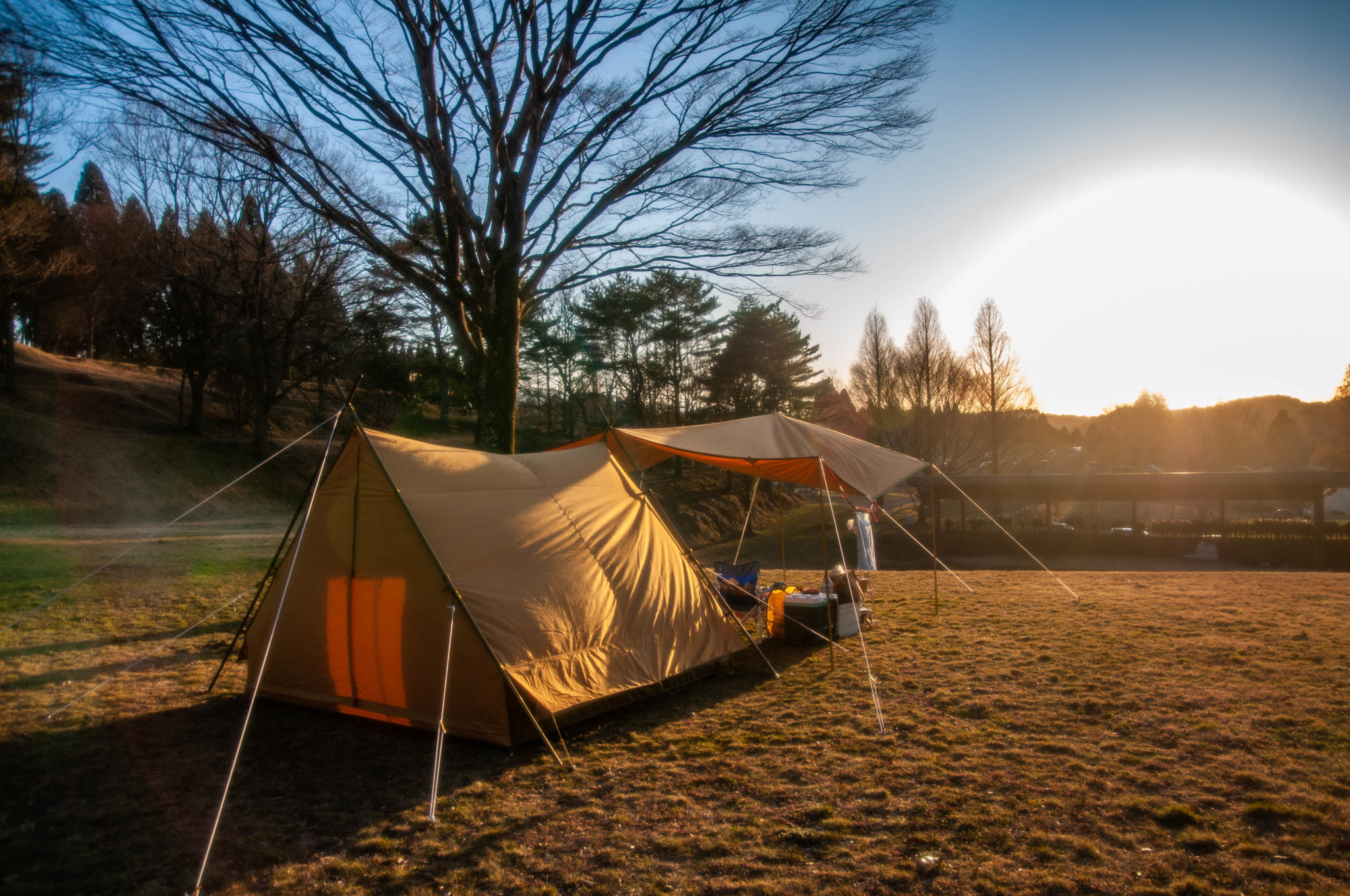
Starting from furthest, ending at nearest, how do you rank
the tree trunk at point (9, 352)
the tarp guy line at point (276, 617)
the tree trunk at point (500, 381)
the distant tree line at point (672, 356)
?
the distant tree line at point (672, 356)
the tree trunk at point (9, 352)
the tree trunk at point (500, 381)
the tarp guy line at point (276, 617)

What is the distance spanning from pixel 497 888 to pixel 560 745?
1.78 metres

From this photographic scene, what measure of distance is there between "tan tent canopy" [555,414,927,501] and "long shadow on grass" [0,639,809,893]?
2303 millimetres

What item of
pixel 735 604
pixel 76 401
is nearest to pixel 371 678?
Answer: pixel 735 604

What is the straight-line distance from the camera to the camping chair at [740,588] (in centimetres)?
782

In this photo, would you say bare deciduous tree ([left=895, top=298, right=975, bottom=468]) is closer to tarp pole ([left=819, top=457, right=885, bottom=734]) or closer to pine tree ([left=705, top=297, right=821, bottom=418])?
pine tree ([left=705, top=297, right=821, bottom=418])

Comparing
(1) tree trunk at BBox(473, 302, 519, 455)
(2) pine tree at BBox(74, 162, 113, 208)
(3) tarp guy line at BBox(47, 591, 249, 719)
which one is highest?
(2) pine tree at BBox(74, 162, 113, 208)

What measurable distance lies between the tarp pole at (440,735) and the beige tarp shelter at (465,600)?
0.21ft

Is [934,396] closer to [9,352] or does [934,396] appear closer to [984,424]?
[984,424]

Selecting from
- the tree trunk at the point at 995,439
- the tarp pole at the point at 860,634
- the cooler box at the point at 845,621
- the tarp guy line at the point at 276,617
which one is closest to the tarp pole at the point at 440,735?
the tarp guy line at the point at 276,617

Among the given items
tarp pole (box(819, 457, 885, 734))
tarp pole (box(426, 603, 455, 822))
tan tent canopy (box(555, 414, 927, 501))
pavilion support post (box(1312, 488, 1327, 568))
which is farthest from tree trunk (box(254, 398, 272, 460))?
pavilion support post (box(1312, 488, 1327, 568))

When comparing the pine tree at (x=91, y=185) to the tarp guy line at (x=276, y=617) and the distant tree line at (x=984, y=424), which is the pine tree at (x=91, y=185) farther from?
the tarp guy line at (x=276, y=617)

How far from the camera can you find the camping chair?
308 inches

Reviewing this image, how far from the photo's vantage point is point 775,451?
7.26 m

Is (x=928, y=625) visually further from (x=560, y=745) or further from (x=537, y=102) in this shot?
(x=537, y=102)
